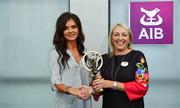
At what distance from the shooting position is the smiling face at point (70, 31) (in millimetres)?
2516

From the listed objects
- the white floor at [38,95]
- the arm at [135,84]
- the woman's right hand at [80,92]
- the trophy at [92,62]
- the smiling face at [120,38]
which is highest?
the smiling face at [120,38]

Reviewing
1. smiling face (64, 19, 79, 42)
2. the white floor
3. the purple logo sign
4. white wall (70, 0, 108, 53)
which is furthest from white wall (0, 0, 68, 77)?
smiling face (64, 19, 79, 42)

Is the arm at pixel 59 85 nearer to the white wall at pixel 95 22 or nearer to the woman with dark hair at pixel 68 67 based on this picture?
the woman with dark hair at pixel 68 67

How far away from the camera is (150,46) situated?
356cm

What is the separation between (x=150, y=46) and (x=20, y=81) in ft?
5.02

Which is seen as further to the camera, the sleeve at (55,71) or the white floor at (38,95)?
the white floor at (38,95)

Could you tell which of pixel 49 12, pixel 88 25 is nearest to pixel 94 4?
pixel 88 25

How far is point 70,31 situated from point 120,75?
0.51 meters

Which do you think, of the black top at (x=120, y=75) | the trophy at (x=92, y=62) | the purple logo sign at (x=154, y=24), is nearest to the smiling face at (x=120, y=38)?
the black top at (x=120, y=75)

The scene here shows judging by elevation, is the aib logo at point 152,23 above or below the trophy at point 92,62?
above

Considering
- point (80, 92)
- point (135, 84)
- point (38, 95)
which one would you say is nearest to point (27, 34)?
point (38, 95)

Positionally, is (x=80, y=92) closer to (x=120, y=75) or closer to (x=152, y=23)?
(x=120, y=75)

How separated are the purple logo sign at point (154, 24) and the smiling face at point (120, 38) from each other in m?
1.02

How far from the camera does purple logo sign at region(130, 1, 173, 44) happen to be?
137 inches
